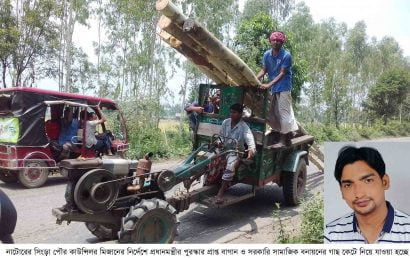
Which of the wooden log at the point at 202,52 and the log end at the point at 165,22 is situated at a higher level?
the log end at the point at 165,22

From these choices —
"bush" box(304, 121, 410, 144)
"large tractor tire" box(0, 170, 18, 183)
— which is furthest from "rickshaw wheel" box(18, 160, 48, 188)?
"bush" box(304, 121, 410, 144)

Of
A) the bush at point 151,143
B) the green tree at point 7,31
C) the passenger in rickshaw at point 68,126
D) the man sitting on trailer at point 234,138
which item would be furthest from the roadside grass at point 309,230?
the green tree at point 7,31

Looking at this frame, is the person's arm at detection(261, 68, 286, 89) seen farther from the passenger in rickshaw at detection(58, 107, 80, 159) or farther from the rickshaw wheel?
the rickshaw wheel

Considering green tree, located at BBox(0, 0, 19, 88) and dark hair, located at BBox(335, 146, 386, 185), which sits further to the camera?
green tree, located at BBox(0, 0, 19, 88)

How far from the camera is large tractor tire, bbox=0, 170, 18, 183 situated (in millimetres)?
7105

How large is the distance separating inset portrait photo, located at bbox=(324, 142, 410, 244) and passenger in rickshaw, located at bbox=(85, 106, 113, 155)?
5007 mm

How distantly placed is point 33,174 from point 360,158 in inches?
223

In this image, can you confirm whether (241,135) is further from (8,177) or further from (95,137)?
(8,177)

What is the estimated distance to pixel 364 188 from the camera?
3.32 m

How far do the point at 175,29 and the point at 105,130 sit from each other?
4.33 metres

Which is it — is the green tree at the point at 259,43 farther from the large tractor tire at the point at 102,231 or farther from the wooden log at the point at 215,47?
the large tractor tire at the point at 102,231

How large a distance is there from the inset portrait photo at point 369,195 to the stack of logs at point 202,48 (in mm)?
1682

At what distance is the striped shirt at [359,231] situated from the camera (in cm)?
330

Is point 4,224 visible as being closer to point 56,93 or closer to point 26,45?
point 56,93
